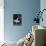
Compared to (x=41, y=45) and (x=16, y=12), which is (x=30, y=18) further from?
(x=41, y=45)

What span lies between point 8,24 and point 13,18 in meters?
0.30

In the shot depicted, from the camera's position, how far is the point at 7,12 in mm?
5109

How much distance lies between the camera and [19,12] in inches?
203

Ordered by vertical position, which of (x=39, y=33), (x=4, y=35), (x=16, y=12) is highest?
(x=16, y=12)

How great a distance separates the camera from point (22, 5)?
5.17 metres

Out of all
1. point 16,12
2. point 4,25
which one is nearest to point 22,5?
point 16,12

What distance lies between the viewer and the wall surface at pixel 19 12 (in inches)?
201

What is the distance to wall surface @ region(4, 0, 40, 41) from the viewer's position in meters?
5.11

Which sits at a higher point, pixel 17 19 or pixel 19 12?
pixel 19 12

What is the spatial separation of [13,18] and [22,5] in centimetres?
61

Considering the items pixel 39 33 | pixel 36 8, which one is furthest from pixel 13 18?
pixel 39 33

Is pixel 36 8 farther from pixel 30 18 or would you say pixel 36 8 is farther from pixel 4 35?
pixel 4 35

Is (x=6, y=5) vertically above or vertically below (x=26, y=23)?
above

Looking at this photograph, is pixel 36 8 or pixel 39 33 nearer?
pixel 39 33
